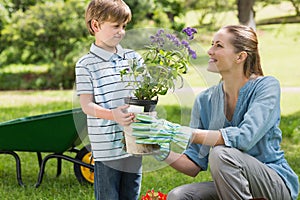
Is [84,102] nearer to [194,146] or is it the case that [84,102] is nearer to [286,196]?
[194,146]

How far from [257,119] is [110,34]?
705mm

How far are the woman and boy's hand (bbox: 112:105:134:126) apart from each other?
0.32m

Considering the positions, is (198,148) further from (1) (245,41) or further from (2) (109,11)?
(2) (109,11)

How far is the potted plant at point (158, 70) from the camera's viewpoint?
2365 mm

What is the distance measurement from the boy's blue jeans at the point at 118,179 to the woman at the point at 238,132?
18 centimetres

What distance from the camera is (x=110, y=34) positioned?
8.72ft

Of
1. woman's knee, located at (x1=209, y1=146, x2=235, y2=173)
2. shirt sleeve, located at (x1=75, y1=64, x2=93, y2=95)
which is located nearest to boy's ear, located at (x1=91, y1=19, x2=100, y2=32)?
shirt sleeve, located at (x1=75, y1=64, x2=93, y2=95)

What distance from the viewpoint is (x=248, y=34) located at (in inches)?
106

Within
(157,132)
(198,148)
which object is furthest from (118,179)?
(157,132)

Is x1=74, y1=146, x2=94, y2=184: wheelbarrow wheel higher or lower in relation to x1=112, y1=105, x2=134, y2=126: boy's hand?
lower

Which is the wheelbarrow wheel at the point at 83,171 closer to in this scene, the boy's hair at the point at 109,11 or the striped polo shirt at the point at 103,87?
the striped polo shirt at the point at 103,87

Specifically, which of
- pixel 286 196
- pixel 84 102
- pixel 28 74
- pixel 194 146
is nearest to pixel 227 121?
pixel 194 146

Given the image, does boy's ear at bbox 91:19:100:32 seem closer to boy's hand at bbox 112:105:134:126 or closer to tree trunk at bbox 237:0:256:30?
boy's hand at bbox 112:105:134:126

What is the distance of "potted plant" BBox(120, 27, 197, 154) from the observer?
Answer: 7.76ft
